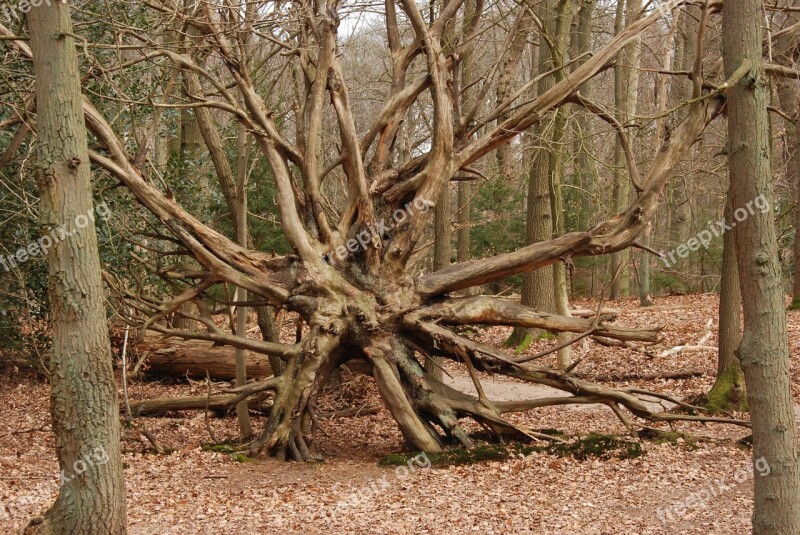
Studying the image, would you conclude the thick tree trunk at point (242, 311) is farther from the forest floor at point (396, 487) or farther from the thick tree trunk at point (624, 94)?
the thick tree trunk at point (624, 94)

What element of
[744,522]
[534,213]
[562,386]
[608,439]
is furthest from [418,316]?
[534,213]

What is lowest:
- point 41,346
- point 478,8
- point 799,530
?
point 799,530

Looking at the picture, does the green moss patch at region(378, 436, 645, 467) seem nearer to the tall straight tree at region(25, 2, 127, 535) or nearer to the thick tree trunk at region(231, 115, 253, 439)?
the thick tree trunk at region(231, 115, 253, 439)

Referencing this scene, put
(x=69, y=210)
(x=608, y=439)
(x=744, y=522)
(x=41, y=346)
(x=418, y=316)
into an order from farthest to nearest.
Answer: (x=41, y=346), (x=418, y=316), (x=608, y=439), (x=744, y=522), (x=69, y=210)

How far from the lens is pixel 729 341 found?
9.34m

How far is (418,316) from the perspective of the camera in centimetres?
877

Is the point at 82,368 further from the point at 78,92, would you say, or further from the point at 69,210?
the point at 78,92

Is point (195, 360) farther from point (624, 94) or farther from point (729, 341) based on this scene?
point (624, 94)

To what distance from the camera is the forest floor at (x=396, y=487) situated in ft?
Answer: 20.1

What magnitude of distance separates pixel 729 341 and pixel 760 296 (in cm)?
526

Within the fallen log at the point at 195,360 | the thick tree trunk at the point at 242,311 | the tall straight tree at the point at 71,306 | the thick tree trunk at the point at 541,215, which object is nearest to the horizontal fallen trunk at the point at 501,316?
the thick tree trunk at the point at 242,311

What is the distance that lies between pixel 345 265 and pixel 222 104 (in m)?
2.29

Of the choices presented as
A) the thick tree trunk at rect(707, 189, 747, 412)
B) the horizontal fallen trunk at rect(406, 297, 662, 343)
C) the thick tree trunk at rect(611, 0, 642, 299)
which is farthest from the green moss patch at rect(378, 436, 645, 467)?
the thick tree trunk at rect(611, 0, 642, 299)

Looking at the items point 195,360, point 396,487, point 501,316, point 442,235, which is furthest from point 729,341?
point 195,360
